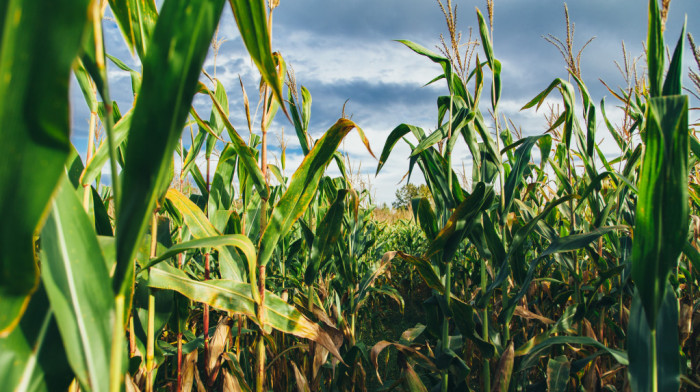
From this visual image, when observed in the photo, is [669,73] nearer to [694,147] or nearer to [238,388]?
[694,147]

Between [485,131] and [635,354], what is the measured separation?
3.04ft

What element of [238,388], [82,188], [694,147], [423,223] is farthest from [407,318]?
[82,188]

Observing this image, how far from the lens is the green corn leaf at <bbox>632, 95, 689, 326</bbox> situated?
57 centimetres

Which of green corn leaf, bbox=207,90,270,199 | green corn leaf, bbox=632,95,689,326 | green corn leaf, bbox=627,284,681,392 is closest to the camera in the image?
green corn leaf, bbox=632,95,689,326

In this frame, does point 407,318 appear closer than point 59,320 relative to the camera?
No

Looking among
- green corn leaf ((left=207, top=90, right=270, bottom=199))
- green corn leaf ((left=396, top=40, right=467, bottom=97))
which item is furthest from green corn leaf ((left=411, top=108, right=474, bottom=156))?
green corn leaf ((left=207, top=90, right=270, bottom=199))

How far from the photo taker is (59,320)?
0.41m

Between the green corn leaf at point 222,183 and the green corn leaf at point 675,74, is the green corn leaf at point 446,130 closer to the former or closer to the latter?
the green corn leaf at point 675,74

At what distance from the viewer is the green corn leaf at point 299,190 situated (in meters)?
1.01

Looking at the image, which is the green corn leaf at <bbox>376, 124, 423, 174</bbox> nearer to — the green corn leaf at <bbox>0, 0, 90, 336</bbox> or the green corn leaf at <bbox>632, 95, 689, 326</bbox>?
the green corn leaf at <bbox>632, 95, 689, 326</bbox>

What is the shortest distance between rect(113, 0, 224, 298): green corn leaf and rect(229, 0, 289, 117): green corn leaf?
104 mm

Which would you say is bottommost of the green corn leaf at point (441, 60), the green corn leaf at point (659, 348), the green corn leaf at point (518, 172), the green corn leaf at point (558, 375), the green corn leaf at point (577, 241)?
the green corn leaf at point (558, 375)

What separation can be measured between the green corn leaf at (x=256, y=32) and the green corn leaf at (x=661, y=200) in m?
0.63

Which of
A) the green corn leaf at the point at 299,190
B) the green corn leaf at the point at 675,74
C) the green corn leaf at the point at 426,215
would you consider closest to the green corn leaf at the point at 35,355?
the green corn leaf at the point at 299,190
